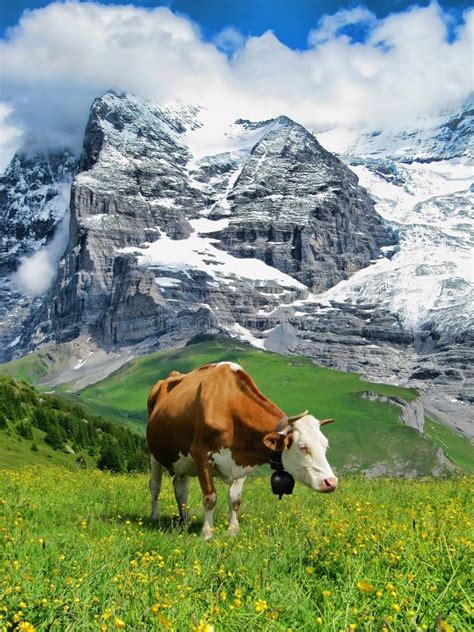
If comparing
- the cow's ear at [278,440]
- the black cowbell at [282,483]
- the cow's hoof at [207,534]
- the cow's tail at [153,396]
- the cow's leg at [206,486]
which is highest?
the cow's ear at [278,440]

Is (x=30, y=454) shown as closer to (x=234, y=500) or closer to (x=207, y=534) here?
(x=234, y=500)

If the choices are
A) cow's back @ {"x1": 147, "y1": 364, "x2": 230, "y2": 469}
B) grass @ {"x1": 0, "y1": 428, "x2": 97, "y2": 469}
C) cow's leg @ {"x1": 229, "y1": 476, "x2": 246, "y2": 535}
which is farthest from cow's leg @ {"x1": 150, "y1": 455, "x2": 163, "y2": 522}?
grass @ {"x1": 0, "y1": 428, "x2": 97, "y2": 469}

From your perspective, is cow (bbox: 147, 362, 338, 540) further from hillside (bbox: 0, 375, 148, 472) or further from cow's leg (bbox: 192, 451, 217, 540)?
hillside (bbox: 0, 375, 148, 472)

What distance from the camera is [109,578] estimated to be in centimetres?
683

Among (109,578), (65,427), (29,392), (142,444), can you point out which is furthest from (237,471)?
(142,444)

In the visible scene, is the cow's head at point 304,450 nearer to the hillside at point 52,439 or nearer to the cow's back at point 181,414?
the cow's back at point 181,414

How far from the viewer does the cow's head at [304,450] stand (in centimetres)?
1097

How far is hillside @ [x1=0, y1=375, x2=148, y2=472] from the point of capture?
77.8 meters

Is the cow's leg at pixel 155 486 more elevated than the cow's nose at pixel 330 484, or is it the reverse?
the cow's nose at pixel 330 484

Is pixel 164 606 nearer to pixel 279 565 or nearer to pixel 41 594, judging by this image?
pixel 41 594

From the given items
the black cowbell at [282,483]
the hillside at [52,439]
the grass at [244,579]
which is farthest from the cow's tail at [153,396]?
the hillside at [52,439]

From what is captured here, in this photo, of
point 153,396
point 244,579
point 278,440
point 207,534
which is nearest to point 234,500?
point 207,534

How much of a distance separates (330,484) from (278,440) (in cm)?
138

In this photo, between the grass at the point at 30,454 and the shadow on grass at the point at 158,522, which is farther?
the grass at the point at 30,454
